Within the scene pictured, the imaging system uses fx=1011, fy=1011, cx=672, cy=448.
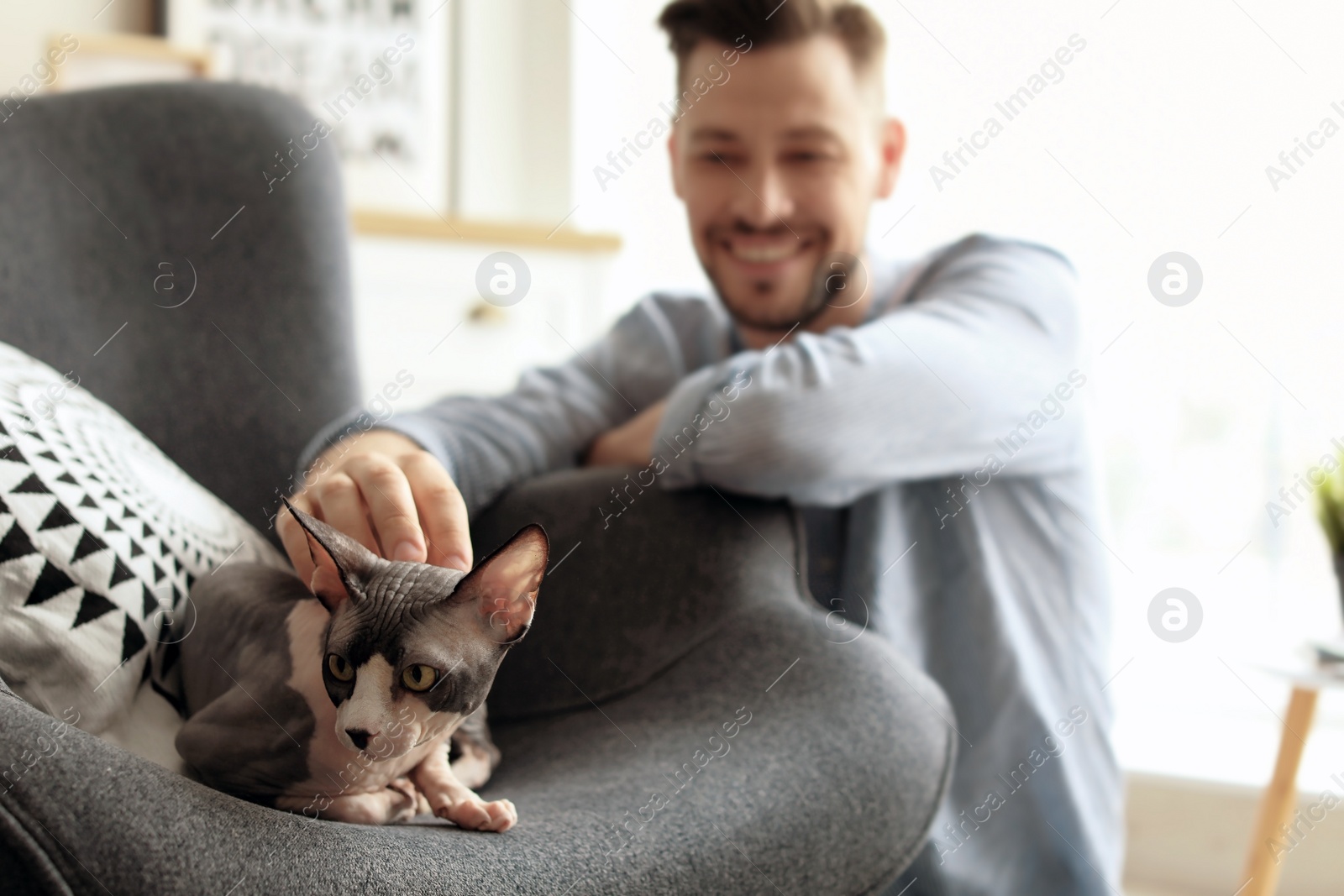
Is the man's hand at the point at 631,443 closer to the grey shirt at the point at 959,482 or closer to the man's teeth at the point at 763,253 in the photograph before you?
the grey shirt at the point at 959,482

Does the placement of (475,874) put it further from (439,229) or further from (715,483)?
(439,229)

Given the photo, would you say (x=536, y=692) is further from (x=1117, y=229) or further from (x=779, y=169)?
(x=1117, y=229)

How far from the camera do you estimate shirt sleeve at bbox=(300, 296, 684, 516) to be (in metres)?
0.90

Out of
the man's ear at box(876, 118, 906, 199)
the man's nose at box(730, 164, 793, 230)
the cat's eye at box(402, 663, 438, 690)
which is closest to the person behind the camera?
the cat's eye at box(402, 663, 438, 690)

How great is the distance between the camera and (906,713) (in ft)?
2.45

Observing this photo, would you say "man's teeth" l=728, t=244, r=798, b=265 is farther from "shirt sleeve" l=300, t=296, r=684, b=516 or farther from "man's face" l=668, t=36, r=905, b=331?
"shirt sleeve" l=300, t=296, r=684, b=516

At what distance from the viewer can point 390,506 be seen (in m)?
0.51

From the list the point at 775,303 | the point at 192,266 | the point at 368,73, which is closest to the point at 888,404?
the point at 775,303

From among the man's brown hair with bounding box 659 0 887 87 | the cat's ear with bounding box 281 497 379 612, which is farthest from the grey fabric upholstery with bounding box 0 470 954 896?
the man's brown hair with bounding box 659 0 887 87

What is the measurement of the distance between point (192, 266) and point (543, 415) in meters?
0.38

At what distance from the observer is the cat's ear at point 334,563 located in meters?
0.43

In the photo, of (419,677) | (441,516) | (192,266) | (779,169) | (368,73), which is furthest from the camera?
(368,73)

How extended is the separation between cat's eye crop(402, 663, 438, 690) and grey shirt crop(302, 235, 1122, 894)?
45 cm

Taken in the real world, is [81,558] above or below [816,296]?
below
